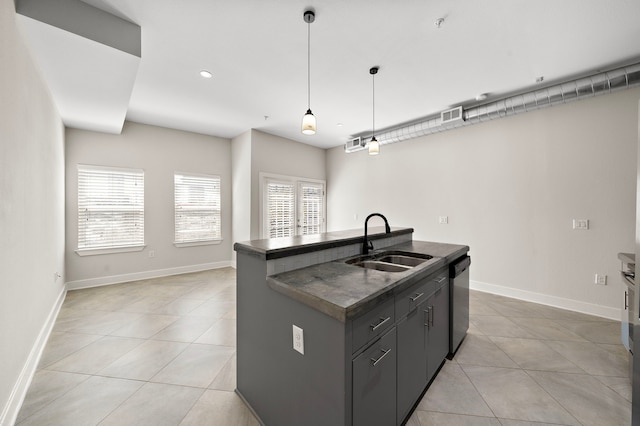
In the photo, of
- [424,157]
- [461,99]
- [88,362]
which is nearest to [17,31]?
[88,362]

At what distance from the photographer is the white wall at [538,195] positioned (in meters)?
3.00

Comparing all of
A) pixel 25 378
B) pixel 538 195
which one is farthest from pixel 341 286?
pixel 538 195

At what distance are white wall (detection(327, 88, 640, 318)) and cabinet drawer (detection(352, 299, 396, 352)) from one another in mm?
3469

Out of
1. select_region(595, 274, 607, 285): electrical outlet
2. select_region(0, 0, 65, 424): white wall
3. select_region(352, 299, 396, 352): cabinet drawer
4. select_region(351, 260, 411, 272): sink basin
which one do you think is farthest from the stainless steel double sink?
select_region(595, 274, 607, 285): electrical outlet

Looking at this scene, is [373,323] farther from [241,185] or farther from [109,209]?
[109,209]

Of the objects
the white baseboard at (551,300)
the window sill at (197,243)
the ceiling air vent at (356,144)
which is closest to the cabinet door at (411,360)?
the white baseboard at (551,300)

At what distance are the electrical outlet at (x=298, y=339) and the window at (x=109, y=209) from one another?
4665 millimetres

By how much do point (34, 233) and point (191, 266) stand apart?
3067 millimetres

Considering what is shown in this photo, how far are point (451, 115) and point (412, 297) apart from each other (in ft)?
10.7

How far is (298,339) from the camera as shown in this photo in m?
1.26

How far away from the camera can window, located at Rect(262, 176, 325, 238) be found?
5312 mm

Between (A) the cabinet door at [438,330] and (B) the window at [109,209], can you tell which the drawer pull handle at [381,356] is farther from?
(B) the window at [109,209]

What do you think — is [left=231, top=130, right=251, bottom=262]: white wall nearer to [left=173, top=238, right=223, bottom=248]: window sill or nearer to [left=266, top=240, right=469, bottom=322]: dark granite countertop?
[left=173, top=238, right=223, bottom=248]: window sill

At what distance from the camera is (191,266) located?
5.21 meters
